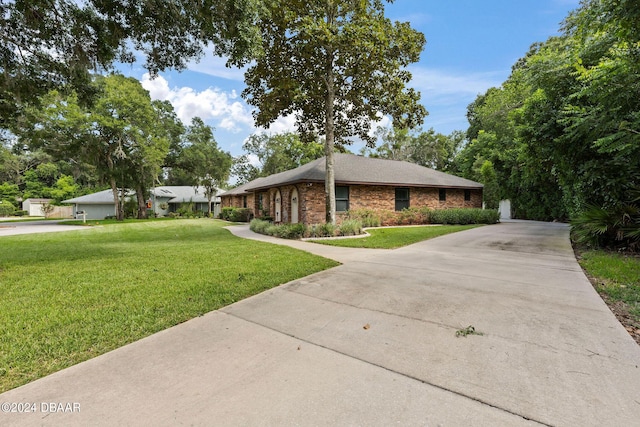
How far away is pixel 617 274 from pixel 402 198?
12.6 metres

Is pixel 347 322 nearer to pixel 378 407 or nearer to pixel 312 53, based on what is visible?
pixel 378 407

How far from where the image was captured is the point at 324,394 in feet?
7.45

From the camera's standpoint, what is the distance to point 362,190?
55.2ft

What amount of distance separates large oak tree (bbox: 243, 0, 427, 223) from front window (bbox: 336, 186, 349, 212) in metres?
2.95

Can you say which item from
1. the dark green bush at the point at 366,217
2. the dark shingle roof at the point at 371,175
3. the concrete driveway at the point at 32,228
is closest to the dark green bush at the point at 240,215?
the dark shingle roof at the point at 371,175

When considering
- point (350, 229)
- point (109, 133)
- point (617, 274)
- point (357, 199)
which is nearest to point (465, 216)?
point (357, 199)

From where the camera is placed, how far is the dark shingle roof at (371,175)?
633 inches

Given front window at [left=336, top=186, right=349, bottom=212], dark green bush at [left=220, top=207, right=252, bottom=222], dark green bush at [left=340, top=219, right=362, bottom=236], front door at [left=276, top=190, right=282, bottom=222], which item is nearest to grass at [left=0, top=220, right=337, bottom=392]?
dark green bush at [left=340, top=219, right=362, bottom=236]

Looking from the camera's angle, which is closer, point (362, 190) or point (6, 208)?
point (362, 190)

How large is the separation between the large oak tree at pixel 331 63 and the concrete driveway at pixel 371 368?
9487 mm

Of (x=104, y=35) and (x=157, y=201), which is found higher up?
(x=104, y=35)

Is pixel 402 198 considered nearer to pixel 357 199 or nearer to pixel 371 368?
pixel 357 199

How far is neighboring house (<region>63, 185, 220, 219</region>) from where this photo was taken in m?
34.9

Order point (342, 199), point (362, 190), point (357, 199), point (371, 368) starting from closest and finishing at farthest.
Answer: point (371, 368) < point (342, 199) < point (357, 199) < point (362, 190)
